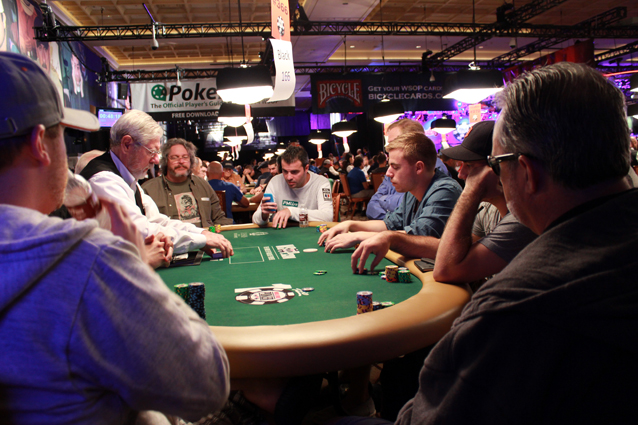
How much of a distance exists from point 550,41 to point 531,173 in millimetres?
13202

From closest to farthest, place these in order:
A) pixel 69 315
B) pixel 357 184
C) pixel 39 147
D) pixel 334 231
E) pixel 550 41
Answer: pixel 69 315, pixel 39 147, pixel 334 231, pixel 357 184, pixel 550 41

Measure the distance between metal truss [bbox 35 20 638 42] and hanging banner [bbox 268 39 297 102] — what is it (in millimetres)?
5200

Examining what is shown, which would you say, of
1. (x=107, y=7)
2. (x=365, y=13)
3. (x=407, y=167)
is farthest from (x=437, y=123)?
(x=407, y=167)

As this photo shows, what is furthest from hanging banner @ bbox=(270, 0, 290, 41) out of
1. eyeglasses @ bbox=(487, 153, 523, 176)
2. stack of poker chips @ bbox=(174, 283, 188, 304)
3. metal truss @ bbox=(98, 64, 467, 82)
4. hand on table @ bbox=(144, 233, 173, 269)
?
metal truss @ bbox=(98, 64, 467, 82)

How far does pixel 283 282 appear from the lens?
186 cm

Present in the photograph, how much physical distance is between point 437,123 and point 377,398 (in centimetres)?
1081

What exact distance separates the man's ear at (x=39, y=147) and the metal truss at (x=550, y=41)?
11.8m

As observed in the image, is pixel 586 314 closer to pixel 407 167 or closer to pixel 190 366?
pixel 190 366

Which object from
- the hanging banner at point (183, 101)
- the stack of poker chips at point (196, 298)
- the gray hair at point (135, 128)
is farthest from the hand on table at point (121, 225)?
the hanging banner at point (183, 101)

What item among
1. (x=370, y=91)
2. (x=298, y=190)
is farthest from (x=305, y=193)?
(x=370, y=91)

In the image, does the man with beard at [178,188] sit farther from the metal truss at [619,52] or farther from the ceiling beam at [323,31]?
the metal truss at [619,52]

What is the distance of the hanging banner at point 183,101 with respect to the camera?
10289mm

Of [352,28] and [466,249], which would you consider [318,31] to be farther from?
[466,249]

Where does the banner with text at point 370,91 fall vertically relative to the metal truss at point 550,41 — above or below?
below
